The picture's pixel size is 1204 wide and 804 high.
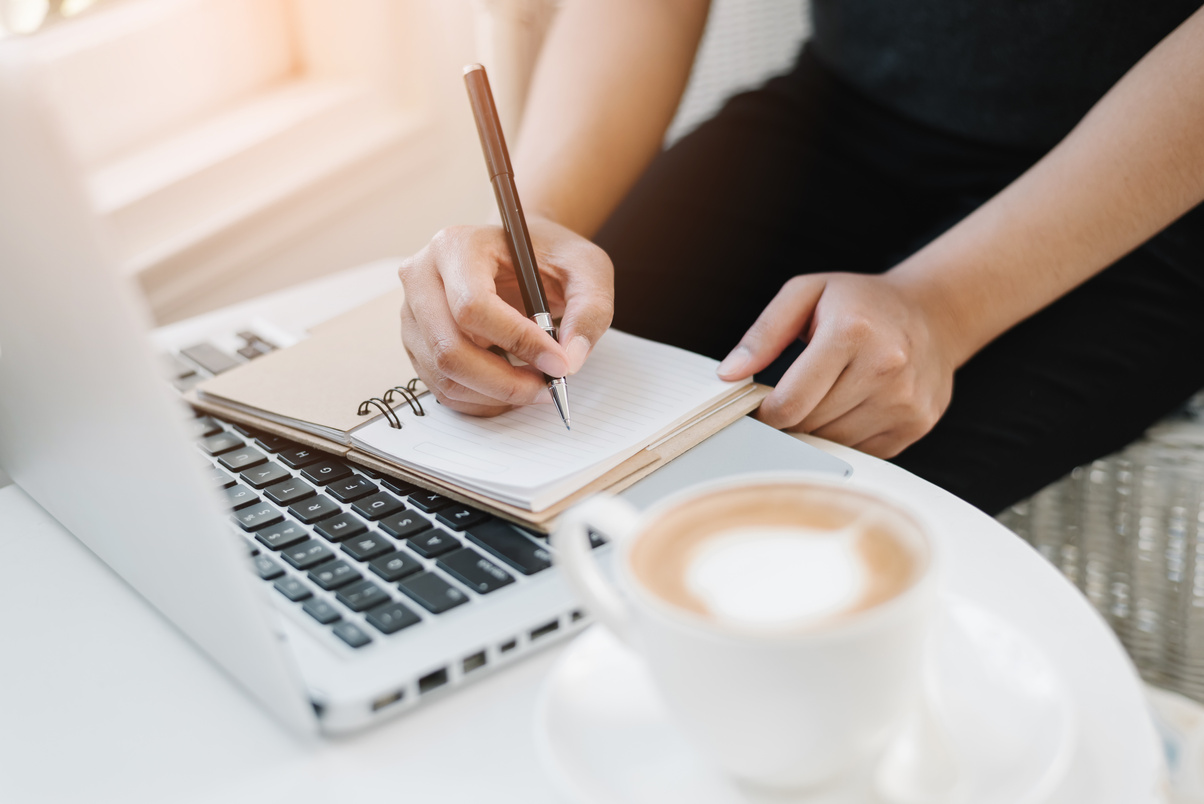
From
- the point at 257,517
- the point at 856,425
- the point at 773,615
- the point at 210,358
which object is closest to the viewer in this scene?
the point at 773,615

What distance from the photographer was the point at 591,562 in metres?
0.33

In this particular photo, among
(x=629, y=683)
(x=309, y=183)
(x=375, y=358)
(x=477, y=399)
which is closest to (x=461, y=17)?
(x=309, y=183)

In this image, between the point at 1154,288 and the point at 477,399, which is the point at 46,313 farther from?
the point at 1154,288

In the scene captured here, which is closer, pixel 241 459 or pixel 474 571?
pixel 474 571

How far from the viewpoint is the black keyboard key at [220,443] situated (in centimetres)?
58

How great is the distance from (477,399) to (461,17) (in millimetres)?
1007

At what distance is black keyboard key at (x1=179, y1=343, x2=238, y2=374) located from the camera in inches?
27.5

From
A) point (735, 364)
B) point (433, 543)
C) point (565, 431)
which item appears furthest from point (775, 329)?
point (433, 543)

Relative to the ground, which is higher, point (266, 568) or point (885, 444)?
point (266, 568)

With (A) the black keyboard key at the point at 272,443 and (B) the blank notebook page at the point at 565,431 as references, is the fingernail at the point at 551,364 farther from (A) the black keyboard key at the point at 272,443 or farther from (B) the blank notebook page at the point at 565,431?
(A) the black keyboard key at the point at 272,443

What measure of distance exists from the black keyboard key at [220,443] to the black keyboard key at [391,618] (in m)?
0.21

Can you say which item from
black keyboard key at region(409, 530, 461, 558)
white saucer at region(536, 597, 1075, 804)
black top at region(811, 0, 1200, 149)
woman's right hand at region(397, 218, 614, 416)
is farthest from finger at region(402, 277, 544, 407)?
black top at region(811, 0, 1200, 149)

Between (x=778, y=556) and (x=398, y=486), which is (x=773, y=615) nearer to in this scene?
(x=778, y=556)

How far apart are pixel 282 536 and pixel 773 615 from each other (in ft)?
0.92
